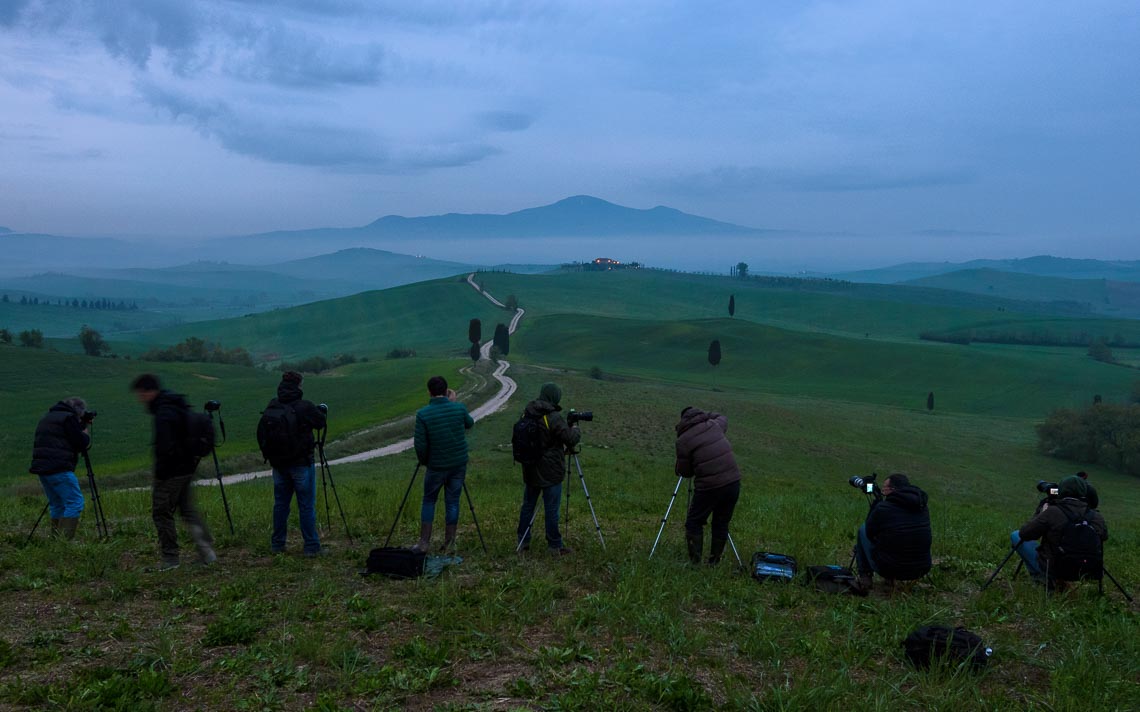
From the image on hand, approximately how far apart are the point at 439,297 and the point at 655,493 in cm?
16655

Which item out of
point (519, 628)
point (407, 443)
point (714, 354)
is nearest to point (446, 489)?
Result: point (519, 628)

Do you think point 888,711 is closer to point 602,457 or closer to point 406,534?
point 406,534

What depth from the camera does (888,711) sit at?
19.4 feet

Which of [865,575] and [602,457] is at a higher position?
[865,575]

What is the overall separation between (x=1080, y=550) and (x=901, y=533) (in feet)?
7.92

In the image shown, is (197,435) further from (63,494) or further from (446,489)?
(446,489)

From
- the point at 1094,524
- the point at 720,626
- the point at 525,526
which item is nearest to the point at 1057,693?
the point at 720,626

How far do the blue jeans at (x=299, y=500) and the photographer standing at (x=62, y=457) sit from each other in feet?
10.1

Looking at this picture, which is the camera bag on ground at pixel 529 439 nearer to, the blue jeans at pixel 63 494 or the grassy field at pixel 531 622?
the grassy field at pixel 531 622

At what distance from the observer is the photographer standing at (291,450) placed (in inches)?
398

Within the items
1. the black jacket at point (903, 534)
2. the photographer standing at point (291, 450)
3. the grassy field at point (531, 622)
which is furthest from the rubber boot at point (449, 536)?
the black jacket at point (903, 534)

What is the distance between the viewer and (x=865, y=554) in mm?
9883

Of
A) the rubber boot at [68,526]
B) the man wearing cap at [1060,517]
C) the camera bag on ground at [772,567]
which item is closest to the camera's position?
the man wearing cap at [1060,517]

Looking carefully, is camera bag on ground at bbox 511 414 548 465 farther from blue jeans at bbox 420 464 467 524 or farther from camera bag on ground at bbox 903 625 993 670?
camera bag on ground at bbox 903 625 993 670
